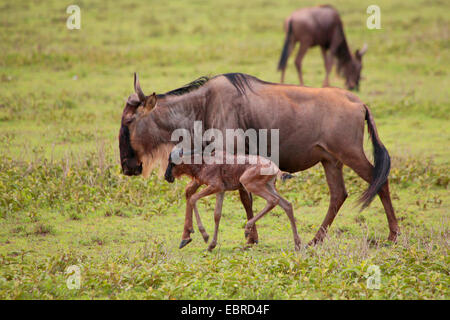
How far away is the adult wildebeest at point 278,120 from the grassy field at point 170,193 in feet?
2.60

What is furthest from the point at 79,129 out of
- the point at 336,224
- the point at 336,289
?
the point at 336,289

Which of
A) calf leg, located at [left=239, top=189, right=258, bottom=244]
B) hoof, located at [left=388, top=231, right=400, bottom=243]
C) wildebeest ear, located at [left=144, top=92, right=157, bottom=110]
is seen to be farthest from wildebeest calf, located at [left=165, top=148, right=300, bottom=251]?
hoof, located at [left=388, top=231, right=400, bottom=243]

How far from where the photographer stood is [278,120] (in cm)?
697

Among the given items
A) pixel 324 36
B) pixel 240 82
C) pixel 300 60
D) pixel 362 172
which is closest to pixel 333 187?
pixel 362 172

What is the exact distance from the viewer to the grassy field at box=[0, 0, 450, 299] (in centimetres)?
577

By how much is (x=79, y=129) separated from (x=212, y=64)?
564 cm

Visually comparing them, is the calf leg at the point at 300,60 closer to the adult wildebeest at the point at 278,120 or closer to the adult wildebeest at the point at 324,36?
the adult wildebeest at the point at 324,36

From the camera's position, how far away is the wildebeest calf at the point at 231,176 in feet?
21.5

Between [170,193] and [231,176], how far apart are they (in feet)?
6.96

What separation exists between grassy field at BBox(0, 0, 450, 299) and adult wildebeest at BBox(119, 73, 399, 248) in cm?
79

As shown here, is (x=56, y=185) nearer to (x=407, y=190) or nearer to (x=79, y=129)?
(x=79, y=129)

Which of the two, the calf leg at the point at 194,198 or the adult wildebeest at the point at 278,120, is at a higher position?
the adult wildebeest at the point at 278,120

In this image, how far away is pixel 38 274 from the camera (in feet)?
19.1

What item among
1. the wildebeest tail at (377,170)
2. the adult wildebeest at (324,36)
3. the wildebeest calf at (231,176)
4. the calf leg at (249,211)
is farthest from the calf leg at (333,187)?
the adult wildebeest at (324,36)
